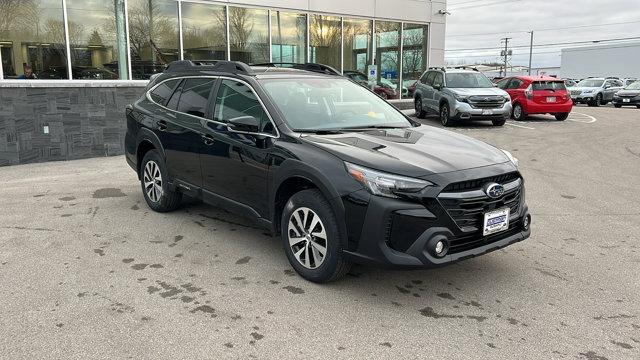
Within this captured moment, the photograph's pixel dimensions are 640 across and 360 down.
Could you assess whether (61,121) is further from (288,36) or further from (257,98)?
(257,98)

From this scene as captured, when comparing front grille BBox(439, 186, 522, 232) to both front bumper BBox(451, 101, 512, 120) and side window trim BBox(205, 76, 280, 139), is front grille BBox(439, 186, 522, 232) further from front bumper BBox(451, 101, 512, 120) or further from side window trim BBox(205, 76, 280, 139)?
front bumper BBox(451, 101, 512, 120)

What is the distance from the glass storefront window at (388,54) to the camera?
17922 millimetres

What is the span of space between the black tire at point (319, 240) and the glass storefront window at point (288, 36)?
1192 centimetres

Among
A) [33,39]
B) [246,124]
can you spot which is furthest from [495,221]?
[33,39]

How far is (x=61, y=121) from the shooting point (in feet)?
34.7

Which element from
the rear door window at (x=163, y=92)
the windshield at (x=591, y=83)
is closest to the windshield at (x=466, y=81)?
the rear door window at (x=163, y=92)

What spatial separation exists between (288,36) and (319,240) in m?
12.7

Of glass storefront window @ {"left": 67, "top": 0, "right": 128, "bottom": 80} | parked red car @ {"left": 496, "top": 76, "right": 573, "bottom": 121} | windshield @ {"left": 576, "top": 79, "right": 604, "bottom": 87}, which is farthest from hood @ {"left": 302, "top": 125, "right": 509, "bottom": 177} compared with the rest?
windshield @ {"left": 576, "top": 79, "right": 604, "bottom": 87}

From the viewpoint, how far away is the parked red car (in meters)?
16.8

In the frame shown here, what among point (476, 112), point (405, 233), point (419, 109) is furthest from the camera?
point (419, 109)

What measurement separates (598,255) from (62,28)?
36.3ft

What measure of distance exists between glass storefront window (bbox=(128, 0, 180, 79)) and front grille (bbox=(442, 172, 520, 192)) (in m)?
10.4

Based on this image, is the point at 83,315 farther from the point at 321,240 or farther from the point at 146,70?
the point at 146,70

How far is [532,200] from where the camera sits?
22.9ft
